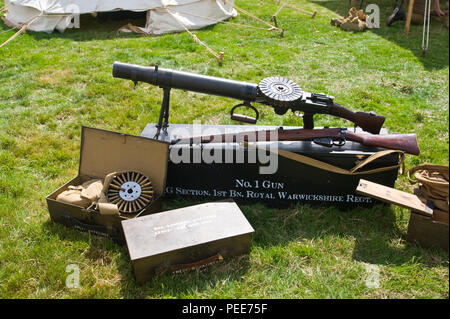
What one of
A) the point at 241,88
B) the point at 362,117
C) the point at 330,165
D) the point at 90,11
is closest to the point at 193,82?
the point at 241,88

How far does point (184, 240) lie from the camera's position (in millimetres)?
2990

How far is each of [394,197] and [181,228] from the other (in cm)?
187

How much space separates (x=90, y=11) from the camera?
379 inches

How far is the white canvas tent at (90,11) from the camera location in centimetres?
959

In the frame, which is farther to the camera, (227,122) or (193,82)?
(227,122)

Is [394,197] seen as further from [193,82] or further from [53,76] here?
[53,76]

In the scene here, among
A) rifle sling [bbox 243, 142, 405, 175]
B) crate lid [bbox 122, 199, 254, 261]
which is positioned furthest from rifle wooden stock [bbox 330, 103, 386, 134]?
crate lid [bbox 122, 199, 254, 261]

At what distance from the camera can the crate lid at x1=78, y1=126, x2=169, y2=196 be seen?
12.1ft
